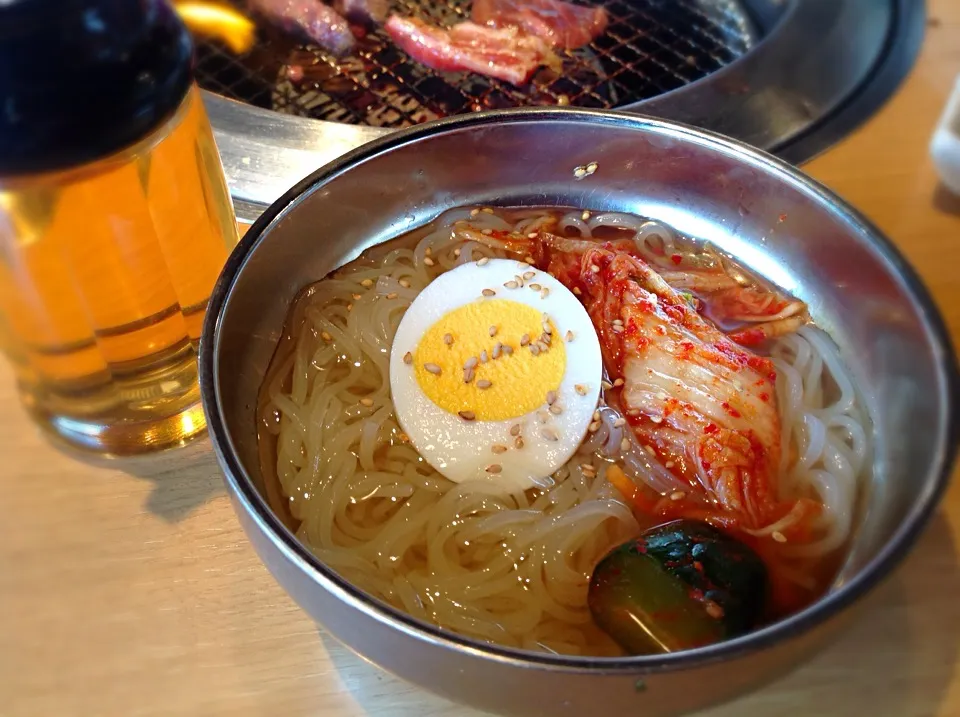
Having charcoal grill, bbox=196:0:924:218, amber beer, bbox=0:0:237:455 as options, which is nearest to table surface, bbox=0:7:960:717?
amber beer, bbox=0:0:237:455

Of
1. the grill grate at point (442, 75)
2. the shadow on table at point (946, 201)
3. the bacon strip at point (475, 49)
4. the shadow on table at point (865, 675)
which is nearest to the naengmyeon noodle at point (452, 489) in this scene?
the shadow on table at point (865, 675)

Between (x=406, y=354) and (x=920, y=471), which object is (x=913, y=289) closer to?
(x=920, y=471)

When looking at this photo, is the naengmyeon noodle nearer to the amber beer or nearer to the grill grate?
the amber beer

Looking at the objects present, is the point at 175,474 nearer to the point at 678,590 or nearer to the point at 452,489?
the point at 452,489

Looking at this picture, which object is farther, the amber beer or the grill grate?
the grill grate

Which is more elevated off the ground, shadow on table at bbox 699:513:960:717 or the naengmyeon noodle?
shadow on table at bbox 699:513:960:717

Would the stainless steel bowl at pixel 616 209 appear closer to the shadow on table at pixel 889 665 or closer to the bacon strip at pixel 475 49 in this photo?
the shadow on table at pixel 889 665

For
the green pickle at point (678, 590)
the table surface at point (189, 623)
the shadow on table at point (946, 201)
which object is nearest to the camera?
the green pickle at point (678, 590)
